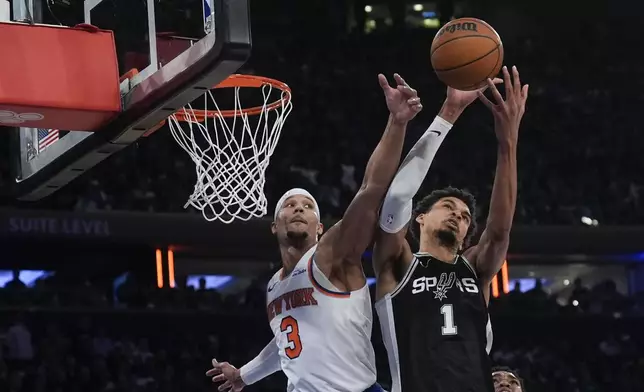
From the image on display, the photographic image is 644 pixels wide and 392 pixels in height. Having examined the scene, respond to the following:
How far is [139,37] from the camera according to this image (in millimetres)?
4633

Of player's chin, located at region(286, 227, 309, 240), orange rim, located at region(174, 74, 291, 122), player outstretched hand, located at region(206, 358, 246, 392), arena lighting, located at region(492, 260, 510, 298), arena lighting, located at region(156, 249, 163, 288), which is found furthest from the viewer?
arena lighting, located at region(492, 260, 510, 298)

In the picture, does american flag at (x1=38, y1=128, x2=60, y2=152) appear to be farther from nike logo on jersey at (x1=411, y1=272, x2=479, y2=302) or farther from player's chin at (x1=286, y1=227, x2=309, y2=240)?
nike logo on jersey at (x1=411, y1=272, x2=479, y2=302)

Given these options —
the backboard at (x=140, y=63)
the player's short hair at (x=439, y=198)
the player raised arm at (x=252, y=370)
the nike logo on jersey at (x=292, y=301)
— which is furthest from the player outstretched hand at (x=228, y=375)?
the player's short hair at (x=439, y=198)

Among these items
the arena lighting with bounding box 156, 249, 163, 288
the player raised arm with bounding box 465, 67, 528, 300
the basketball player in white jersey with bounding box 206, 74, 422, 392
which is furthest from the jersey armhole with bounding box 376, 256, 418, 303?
the arena lighting with bounding box 156, 249, 163, 288

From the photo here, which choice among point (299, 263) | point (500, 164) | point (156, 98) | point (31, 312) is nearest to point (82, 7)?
point (156, 98)

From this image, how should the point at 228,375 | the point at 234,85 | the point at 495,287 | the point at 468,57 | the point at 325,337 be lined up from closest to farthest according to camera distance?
the point at 468,57, the point at 325,337, the point at 228,375, the point at 234,85, the point at 495,287

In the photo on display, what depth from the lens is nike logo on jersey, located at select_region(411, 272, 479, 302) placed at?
166 inches

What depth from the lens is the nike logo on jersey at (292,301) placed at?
4.57 meters

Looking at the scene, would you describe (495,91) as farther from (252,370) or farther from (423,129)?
(423,129)

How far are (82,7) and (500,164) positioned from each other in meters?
2.16

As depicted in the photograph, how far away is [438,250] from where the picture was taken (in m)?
4.37

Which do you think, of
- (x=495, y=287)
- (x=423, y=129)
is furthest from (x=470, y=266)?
(x=423, y=129)

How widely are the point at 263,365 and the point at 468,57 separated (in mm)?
1905

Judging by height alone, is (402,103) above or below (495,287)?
below
